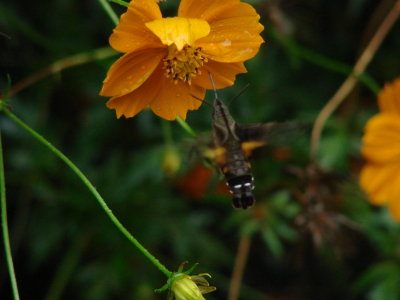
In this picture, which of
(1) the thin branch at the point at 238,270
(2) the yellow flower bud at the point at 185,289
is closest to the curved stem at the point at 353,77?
(1) the thin branch at the point at 238,270

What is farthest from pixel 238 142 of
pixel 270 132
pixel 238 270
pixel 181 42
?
pixel 238 270

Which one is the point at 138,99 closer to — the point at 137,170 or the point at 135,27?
the point at 135,27

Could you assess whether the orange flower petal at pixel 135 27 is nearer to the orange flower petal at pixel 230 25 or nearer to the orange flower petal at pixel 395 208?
the orange flower petal at pixel 230 25

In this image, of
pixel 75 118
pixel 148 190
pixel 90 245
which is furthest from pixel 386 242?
pixel 75 118

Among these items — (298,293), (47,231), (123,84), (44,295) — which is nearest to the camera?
(123,84)

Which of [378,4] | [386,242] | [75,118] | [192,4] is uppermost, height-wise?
[378,4]

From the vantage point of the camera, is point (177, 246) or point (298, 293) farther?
point (298, 293)

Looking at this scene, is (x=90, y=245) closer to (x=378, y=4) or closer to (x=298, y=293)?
(x=298, y=293)

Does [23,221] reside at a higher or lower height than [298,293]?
higher
